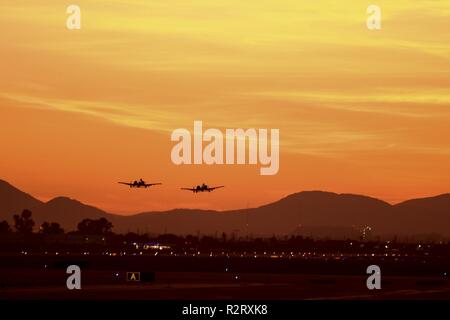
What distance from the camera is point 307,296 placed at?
8862 centimetres

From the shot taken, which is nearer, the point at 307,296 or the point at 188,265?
the point at 307,296

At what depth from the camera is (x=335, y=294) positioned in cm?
9181
